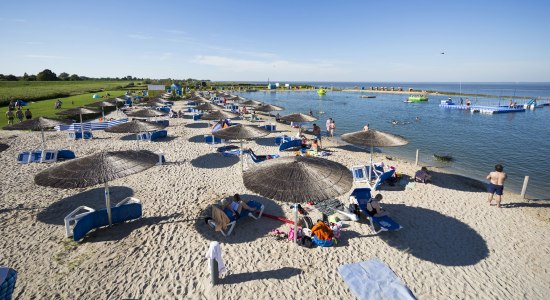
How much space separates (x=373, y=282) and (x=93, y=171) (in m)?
6.72

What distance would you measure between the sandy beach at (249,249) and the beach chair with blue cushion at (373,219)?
0.29m

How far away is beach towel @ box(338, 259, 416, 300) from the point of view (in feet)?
15.8

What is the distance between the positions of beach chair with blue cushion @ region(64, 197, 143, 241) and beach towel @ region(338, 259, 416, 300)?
5768 millimetres

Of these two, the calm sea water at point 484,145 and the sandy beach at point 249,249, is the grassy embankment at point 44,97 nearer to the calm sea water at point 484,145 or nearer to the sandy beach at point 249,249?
the sandy beach at point 249,249

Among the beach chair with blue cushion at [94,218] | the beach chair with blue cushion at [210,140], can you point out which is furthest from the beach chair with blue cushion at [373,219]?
the beach chair with blue cushion at [210,140]

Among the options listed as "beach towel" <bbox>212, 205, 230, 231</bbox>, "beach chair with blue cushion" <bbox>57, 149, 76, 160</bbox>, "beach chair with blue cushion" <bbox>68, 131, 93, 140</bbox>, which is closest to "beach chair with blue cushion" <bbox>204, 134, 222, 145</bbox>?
"beach chair with blue cushion" <bbox>57, 149, 76, 160</bbox>

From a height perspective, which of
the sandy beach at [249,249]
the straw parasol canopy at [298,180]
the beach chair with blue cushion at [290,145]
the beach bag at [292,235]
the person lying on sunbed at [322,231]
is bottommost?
the sandy beach at [249,249]

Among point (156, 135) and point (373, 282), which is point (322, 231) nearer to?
point (373, 282)

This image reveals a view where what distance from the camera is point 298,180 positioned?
6262mm

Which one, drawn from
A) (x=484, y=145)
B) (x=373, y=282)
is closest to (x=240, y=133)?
(x=373, y=282)

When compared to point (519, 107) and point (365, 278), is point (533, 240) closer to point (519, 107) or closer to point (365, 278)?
point (365, 278)

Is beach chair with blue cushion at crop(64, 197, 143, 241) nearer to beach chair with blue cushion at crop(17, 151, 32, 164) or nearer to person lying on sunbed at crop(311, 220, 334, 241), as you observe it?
person lying on sunbed at crop(311, 220, 334, 241)

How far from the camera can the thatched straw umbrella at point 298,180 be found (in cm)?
600

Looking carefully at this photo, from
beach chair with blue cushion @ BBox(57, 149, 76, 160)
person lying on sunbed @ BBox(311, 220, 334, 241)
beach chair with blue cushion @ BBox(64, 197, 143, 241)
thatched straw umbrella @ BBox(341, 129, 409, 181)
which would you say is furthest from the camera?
beach chair with blue cushion @ BBox(57, 149, 76, 160)
